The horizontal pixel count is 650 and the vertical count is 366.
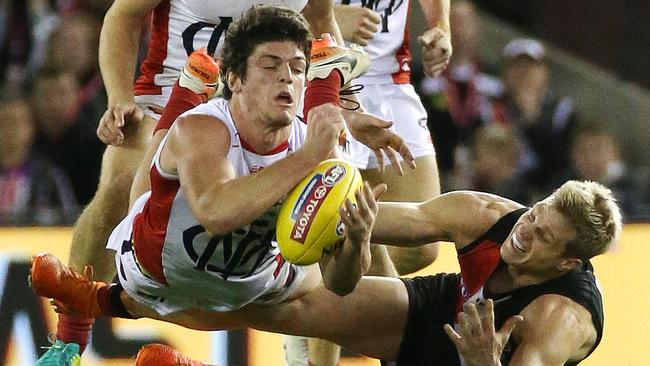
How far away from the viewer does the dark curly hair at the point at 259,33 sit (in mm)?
4516

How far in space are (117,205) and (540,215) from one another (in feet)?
5.21

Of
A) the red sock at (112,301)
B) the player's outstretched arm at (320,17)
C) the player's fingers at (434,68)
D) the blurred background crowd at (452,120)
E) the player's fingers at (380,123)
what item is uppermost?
the player's outstretched arm at (320,17)

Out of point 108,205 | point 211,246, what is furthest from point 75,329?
point 211,246

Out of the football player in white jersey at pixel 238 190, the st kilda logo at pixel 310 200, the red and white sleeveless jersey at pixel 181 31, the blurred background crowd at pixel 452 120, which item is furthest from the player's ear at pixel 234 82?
the blurred background crowd at pixel 452 120

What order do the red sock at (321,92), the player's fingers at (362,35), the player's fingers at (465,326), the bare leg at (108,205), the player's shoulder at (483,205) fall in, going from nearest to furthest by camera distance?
the player's fingers at (465,326) < the red sock at (321,92) < the player's shoulder at (483,205) < the bare leg at (108,205) < the player's fingers at (362,35)

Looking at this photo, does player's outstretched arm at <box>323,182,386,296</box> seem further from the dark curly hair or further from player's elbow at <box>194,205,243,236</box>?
the dark curly hair

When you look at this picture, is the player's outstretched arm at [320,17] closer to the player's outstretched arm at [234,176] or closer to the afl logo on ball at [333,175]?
the player's outstretched arm at [234,176]

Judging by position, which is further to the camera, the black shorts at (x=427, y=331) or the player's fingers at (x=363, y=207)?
the black shorts at (x=427, y=331)

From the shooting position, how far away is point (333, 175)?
171 inches

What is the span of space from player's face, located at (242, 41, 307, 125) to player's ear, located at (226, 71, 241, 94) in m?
0.03

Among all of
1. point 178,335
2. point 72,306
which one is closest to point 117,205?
point 72,306

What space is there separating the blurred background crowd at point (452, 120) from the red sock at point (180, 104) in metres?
2.71

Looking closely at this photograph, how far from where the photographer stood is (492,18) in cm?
1011

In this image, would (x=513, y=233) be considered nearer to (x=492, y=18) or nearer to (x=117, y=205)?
(x=117, y=205)
